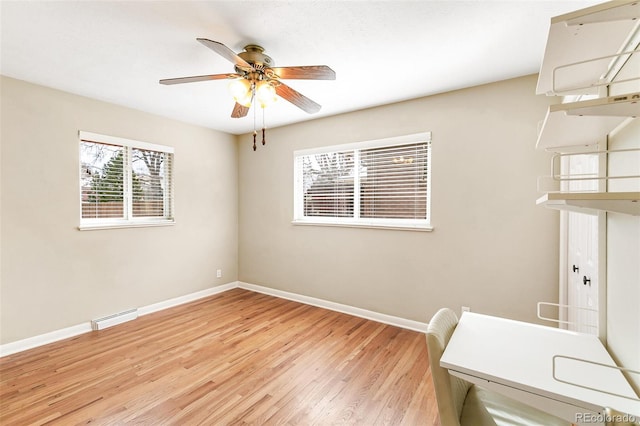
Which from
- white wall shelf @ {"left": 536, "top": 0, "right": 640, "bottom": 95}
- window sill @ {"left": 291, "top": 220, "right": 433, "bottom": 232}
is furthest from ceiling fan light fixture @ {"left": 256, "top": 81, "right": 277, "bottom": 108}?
window sill @ {"left": 291, "top": 220, "right": 433, "bottom": 232}


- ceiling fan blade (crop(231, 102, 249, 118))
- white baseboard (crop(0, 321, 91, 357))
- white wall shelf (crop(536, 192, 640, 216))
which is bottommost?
white baseboard (crop(0, 321, 91, 357))

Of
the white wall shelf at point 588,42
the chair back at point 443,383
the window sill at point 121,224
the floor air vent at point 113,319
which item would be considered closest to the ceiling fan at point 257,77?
the white wall shelf at point 588,42

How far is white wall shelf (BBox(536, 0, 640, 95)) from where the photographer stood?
0.83 metres

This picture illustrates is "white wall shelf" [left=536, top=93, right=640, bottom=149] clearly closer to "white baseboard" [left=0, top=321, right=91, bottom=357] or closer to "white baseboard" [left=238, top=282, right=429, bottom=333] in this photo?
"white baseboard" [left=238, top=282, right=429, bottom=333]

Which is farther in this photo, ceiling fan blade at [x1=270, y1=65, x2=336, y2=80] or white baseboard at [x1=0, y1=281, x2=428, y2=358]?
white baseboard at [x1=0, y1=281, x2=428, y2=358]

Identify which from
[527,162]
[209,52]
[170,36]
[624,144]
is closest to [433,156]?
[527,162]

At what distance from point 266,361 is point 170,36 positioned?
105 inches

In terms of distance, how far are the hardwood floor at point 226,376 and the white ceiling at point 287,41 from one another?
100 inches

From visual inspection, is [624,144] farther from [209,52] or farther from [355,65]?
[209,52]

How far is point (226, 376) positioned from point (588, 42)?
113 inches

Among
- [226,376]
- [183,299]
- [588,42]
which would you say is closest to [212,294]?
[183,299]

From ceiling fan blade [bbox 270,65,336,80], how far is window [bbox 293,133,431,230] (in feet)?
5.12

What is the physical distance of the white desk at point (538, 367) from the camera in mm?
926

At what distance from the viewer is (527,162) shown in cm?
257
